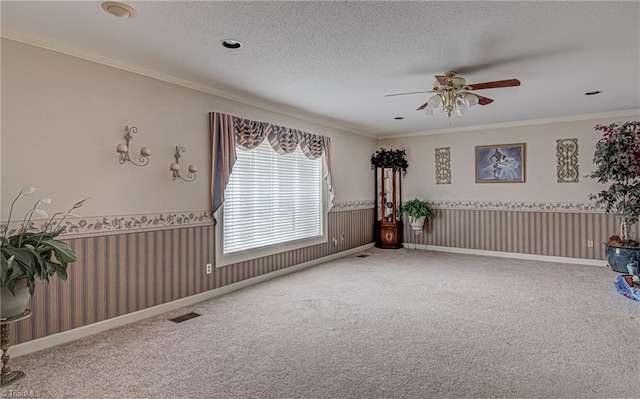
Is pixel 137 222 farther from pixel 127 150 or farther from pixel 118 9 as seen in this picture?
pixel 118 9

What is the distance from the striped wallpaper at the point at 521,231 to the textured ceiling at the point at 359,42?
2.23 metres

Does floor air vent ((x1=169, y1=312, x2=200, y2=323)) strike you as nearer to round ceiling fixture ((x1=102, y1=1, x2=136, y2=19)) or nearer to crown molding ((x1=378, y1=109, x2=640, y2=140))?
round ceiling fixture ((x1=102, y1=1, x2=136, y2=19))

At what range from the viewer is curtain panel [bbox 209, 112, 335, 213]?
424 centimetres

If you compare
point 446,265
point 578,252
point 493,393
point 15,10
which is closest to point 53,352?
point 15,10

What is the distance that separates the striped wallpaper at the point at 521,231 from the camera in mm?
5887

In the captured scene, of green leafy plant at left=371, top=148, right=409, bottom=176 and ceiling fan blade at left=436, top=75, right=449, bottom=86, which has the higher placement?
ceiling fan blade at left=436, top=75, right=449, bottom=86

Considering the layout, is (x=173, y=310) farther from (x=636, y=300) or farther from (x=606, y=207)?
(x=606, y=207)

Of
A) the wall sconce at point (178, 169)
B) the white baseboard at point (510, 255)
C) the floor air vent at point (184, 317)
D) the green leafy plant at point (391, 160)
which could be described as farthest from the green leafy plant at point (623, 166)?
the floor air vent at point (184, 317)

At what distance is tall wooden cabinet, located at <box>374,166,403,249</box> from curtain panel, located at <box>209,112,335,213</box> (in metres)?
2.72

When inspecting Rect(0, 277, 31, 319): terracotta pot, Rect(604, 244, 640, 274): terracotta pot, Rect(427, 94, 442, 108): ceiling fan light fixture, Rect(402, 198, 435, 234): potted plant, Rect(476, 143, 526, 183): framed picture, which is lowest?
Rect(604, 244, 640, 274): terracotta pot

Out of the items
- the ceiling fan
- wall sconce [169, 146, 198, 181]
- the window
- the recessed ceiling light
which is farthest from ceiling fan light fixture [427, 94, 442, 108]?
wall sconce [169, 146, 198, 181]

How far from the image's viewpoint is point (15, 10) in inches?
96.5

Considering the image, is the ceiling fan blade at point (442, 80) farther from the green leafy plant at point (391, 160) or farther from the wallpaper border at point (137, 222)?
the green leafy plant at point (391, 160)

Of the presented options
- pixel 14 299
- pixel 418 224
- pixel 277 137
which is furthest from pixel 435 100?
pixel 418 224
